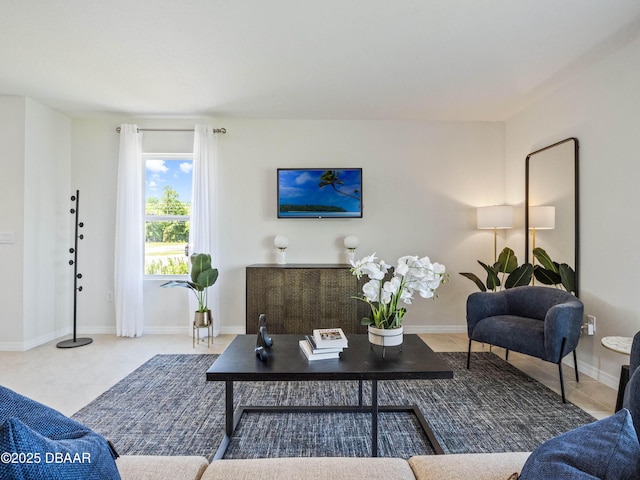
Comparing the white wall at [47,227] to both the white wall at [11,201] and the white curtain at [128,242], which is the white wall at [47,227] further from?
the white curtain at [128,242]

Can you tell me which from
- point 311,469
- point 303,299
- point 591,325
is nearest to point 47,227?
point 303,299

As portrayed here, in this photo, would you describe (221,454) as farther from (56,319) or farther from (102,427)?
(56,319)

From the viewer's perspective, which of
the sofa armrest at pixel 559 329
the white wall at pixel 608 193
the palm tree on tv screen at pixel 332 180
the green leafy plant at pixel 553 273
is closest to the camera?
the sofa armrest at pixel 559 329

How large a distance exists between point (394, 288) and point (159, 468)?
4.54ft

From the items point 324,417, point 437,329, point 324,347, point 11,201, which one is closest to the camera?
point 324,347

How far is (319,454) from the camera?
1.83 meters

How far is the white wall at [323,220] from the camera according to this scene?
14.0 ft

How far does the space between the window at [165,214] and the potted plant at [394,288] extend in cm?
286

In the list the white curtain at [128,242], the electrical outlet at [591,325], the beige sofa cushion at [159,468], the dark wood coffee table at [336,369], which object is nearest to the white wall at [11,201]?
the white curtain at [128,242]

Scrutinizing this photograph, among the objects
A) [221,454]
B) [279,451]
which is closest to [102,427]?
[221,454]

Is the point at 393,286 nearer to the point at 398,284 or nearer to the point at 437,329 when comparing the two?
the point at 398,284

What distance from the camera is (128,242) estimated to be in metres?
4.06

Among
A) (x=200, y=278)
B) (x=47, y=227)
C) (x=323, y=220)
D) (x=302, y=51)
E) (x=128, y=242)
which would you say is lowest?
(x=200, y=278)

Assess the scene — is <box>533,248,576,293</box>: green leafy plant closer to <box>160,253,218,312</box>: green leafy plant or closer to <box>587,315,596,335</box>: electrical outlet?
<box>587,315,596,335</box>: electrical outlet
